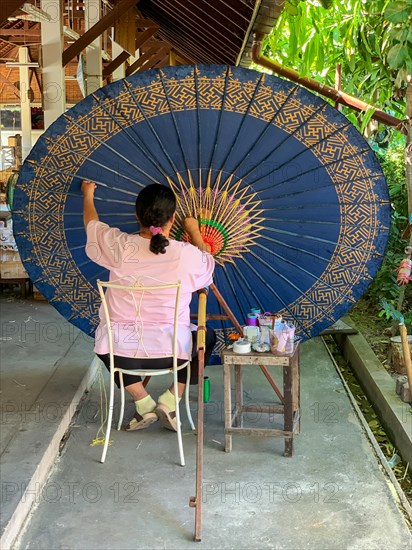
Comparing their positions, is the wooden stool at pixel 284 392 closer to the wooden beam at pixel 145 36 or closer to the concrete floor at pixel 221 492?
the concrete floor at pixel 221 492

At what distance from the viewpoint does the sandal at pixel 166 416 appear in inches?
145

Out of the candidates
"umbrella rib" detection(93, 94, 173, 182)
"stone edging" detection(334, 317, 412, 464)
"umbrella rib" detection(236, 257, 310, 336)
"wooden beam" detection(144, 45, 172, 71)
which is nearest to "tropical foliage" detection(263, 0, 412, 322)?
"stone edging" detection(334, 317, 412, 464)

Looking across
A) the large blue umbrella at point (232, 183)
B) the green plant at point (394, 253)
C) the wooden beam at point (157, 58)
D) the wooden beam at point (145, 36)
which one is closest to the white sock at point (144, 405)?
the large blue umbrella at point (232, 183)

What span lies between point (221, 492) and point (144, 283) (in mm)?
1077

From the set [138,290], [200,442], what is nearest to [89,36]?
[138,290]

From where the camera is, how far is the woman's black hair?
3.16 meters

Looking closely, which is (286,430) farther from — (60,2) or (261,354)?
(60,2)

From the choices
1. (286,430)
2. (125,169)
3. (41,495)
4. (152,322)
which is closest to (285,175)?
(125,169)

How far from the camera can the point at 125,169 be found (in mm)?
3283

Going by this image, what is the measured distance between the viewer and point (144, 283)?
11.0 feet

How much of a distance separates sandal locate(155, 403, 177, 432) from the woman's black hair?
966 mm

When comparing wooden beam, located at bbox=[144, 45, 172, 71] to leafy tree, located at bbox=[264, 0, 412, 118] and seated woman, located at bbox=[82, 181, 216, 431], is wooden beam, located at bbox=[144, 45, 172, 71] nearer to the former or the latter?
leafy tree, located at bbox=[264, 0, 412, 118]

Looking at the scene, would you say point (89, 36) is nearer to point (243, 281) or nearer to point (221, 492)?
point (243, 281)

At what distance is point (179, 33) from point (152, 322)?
230 inches
